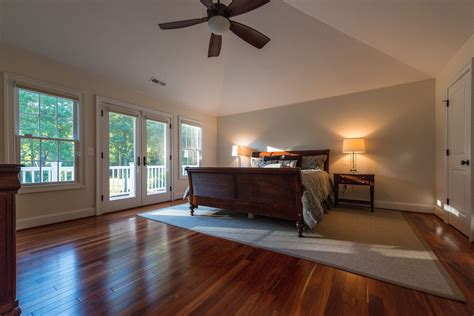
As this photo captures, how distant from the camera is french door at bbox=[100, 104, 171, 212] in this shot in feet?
12.2

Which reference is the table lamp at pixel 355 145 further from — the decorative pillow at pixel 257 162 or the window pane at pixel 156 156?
the window pane at pixel 156 156

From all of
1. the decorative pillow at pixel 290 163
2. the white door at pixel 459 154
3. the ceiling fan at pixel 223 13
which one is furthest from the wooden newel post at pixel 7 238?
the white door at pixel 459 154

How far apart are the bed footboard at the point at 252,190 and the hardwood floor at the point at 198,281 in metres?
0.66

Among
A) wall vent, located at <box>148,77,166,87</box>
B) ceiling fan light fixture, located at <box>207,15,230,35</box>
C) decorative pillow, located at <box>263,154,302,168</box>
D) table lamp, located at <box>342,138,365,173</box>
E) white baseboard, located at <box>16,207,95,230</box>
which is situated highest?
wall vent, located at <box>148,77,166,87</box>

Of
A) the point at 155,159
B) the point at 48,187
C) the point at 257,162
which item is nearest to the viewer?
the point at 48,187

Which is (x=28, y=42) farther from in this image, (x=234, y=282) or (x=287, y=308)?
(x=287, y=308)

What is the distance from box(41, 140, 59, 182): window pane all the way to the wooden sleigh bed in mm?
2026

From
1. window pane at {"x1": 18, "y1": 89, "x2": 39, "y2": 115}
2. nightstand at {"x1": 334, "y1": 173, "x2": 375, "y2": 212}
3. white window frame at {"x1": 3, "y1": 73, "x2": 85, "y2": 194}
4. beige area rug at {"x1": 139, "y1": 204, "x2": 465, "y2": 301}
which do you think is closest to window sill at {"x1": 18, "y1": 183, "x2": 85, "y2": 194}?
white window frame at {"x1": 3, "y1": 73, "x2": 85, "y2": 194}

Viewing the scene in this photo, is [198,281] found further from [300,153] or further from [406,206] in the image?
[406,206]

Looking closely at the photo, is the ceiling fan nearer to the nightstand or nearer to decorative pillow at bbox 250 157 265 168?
decorative pillow at bbox 250 157 265 168

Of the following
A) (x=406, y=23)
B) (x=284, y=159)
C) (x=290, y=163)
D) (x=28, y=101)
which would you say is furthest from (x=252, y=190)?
(x=28, y=101)

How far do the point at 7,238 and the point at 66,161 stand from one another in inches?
109

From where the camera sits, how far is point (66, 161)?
3.24 metres

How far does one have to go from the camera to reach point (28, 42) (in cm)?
272
